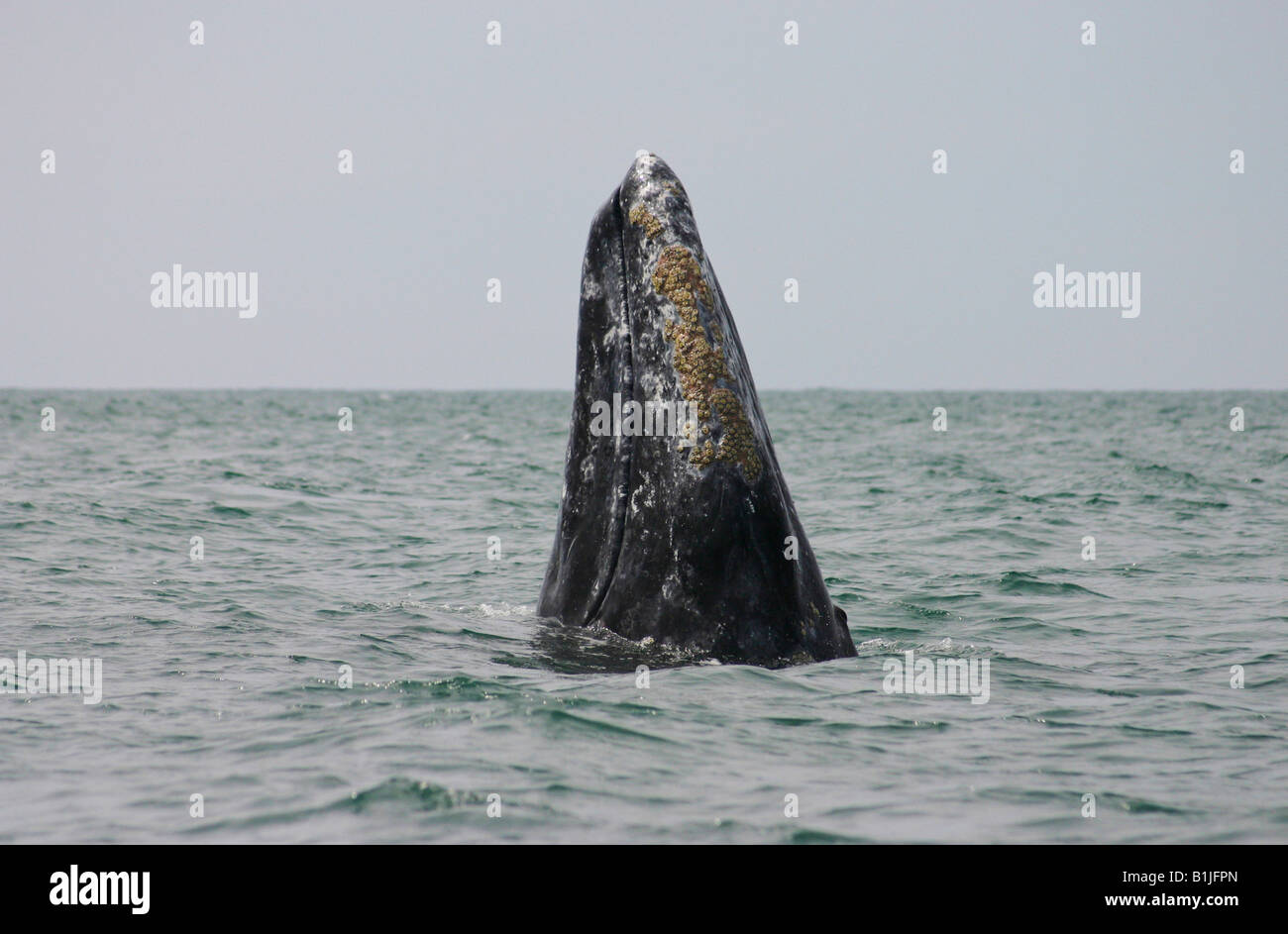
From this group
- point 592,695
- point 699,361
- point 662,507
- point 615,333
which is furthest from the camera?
point 615,333

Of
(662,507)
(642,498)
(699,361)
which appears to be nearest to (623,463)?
(642,498)

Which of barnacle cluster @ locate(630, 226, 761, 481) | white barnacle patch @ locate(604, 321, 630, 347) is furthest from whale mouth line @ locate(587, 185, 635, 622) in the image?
barnacle cluster @ locate(630, 226, 761, 481)

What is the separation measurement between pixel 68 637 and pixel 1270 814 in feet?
20.6

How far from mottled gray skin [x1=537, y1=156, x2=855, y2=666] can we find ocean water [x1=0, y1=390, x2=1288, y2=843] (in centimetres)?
20

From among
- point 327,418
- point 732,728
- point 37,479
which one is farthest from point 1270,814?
point 327,418

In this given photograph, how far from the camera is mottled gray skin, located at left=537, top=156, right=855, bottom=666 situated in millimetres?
6137

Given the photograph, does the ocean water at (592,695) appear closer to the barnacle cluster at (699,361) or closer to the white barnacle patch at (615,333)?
the barnacle cluster at (699,361)

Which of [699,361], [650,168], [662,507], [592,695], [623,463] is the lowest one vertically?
[592,695]

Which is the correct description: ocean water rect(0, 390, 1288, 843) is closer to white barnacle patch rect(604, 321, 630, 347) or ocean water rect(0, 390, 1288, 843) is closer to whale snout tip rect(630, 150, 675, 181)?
white barnacle patch rect(604, 321, 630, 347)

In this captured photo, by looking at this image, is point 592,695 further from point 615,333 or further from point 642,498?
point 615,333

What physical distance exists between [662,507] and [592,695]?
923 mm

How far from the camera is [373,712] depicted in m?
5.91

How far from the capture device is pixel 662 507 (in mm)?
6219

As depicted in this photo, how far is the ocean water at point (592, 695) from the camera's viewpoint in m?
4.62
